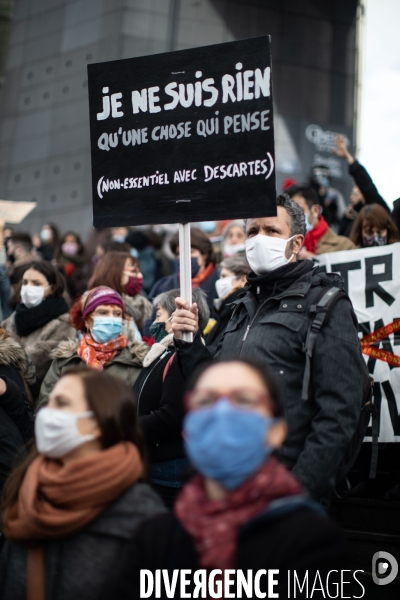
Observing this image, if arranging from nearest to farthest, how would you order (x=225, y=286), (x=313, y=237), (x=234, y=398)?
1. (x=234, y=398)
2. (x=225, y=286)
3. (x=313, y=237)

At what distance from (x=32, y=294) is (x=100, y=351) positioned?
1335 millimetres

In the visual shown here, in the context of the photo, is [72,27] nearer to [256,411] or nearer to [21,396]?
[21,396]

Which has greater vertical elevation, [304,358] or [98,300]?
[98,300]

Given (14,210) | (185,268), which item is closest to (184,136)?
(185,268)

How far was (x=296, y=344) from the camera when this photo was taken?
3248 millimetres

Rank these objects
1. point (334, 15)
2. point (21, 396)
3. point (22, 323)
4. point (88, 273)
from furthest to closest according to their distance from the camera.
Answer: point (334, 15) → point (88, 273) → point (22, 323) → point (21, 396)

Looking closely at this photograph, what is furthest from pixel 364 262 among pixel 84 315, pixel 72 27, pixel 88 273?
pixel 72 27

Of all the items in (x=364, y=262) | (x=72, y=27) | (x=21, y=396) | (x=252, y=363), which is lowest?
(x=21, y=396)

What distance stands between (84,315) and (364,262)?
198 centimetres

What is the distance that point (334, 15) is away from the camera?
19.4 meters

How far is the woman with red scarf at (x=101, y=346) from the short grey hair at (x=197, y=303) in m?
0.30

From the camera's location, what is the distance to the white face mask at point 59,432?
2.56 m

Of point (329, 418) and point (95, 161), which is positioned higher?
point (95, 161)

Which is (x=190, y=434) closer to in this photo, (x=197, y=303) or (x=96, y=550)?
(x=96, y=550)
